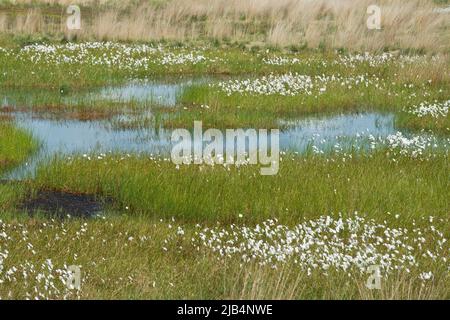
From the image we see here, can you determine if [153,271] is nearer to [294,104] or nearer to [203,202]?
[203,202]

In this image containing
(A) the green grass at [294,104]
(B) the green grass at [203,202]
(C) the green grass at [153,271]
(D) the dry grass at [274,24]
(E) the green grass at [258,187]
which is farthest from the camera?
(D) the dry grass at [274,24]

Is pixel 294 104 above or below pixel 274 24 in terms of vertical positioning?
below

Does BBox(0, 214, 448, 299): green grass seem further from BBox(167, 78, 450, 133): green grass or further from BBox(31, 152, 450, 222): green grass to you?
BBox(167, 78, 450, 133): green grass

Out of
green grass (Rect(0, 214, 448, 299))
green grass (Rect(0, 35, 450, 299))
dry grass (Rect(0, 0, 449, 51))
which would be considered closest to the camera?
green grass (Rect(0, 214, 448, 299))

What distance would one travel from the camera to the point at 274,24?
3647cm

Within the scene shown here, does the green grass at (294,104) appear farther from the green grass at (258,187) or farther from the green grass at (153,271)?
the green grass at (153,271)

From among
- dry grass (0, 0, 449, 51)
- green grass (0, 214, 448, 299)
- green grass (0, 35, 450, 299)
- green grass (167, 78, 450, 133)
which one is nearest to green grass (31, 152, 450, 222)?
green grass (0, 35, 450, 299)

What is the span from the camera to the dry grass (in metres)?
31.9

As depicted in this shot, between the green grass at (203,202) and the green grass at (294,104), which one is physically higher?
the green grass at (203,202)

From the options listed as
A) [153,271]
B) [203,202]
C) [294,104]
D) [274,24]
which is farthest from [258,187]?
[274,24]

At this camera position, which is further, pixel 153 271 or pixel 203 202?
pixel 203 202

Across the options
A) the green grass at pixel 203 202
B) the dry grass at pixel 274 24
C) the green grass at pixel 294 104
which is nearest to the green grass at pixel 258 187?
the green grass at pixel 203 202

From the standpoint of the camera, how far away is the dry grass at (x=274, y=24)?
105 feet
